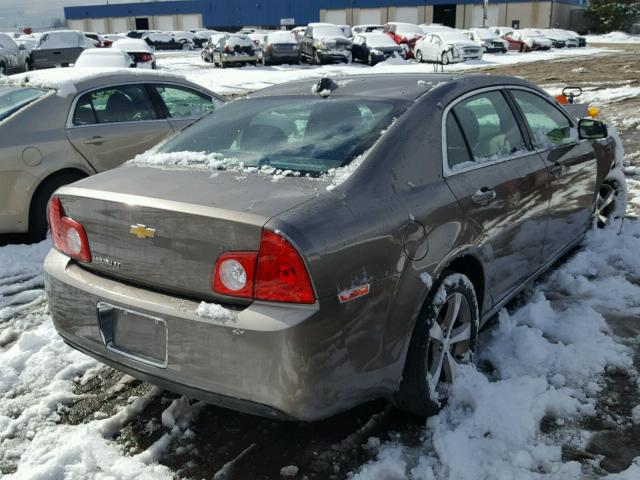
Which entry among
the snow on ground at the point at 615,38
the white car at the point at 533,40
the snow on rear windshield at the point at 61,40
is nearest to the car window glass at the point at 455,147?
the snow on rear windshield at the point at 61,40

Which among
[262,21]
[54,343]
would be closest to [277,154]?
[54,343]

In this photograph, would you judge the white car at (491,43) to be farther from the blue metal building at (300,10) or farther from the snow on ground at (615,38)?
the blue metal building at (300,10)

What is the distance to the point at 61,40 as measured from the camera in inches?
976

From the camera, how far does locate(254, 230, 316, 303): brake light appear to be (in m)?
2.39

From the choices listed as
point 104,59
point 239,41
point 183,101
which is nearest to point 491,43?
point 239,41

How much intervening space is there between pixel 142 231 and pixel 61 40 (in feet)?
82.5

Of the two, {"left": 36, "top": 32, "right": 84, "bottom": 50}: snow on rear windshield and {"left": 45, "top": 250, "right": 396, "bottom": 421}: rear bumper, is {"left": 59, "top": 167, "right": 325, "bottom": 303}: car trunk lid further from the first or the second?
{"left": 36, "top": 32, "right": 84, "bottom": 50}: snow on rear windshield

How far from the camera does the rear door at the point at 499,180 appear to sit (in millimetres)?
3311

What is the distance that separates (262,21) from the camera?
241 feet

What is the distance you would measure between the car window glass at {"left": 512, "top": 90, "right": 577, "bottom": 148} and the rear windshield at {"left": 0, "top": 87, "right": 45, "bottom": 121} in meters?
4.37

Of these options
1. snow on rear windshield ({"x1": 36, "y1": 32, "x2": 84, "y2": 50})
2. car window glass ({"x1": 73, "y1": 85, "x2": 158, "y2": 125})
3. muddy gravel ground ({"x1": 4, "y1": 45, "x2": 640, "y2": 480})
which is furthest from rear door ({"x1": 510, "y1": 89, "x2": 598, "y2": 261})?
snow on rear windshield ({"x1": 36, "y1": 32, "x2": 84, "y2": 50})

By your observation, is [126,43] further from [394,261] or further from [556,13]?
[556,13]

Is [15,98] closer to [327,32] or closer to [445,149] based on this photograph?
[445,149]

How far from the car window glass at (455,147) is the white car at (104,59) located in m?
15.2
